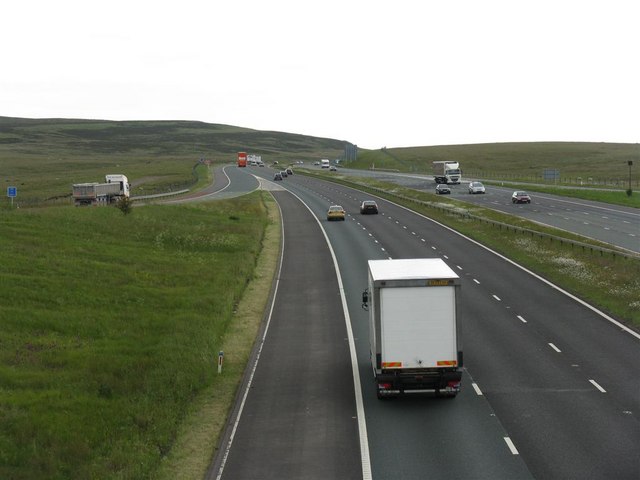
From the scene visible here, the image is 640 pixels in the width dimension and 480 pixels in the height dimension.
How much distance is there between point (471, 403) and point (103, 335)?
Result: 1475cm

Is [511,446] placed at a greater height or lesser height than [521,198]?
lesser

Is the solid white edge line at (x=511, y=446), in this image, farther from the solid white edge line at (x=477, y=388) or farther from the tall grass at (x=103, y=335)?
the tall grass at (x=103, y=335)

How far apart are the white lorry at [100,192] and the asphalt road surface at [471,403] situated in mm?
41726

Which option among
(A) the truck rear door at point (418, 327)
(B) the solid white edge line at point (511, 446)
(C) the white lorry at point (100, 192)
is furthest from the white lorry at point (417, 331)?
(C) the white lorry at point (100, 192)

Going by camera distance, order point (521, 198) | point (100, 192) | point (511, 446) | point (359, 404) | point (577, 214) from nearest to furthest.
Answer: point (511, 446), point (359, 404), point (577, 214), point (100, 192), point (521, 198)

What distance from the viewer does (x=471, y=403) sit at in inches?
864

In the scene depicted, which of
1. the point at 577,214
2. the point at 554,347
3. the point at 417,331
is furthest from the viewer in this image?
the point at 577,214

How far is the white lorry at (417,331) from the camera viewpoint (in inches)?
828

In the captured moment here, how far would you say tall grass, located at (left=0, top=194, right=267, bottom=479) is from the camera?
19.0 meters

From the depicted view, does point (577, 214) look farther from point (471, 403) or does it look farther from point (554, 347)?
point (471, 403)

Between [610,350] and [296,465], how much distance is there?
563 inches

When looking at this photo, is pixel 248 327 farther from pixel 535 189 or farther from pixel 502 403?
pixel 535 189

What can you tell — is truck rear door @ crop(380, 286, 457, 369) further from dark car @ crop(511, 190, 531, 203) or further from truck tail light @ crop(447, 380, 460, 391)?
dark car @ crop(511, 190, 531, 203)

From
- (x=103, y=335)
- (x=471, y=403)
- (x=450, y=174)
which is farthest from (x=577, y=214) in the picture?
(x=471, y=403)
